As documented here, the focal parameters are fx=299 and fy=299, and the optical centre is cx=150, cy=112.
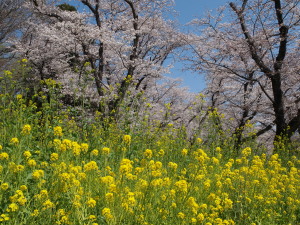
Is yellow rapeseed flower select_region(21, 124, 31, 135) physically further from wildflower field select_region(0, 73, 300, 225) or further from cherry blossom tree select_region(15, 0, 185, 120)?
cherry blossom tree select_region(15, 0, 185, 120)

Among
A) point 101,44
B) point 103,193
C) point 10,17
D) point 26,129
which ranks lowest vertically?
point 103,193

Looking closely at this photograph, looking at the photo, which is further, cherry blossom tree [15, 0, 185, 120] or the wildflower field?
cherry blossom tree [15, 0, 185, 120]

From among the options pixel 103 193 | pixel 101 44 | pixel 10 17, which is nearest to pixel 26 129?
pixel 103 193

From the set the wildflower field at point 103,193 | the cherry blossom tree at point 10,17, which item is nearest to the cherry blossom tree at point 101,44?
the cherry blossom tree at point 10,17

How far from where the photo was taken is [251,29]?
10.8m

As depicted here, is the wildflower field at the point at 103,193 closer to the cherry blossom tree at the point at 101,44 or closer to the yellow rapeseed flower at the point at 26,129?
the yellow rapeseed flower at the point at 26,129

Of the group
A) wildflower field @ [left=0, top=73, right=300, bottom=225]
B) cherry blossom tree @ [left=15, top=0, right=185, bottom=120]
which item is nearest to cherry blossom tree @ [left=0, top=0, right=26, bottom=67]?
cherry blossom tree @ [left=15, top=0, right=185, bottom=120]

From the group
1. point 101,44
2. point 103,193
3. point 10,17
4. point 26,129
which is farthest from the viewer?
point 10,17

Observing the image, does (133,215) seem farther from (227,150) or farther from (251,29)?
(251,29)

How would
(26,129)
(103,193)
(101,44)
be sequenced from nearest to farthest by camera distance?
1. (103,193)
2. (26,129)
3. (101,44)

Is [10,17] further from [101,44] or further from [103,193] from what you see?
[103,193]

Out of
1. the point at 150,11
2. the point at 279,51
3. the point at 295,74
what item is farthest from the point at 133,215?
the point at 150,11

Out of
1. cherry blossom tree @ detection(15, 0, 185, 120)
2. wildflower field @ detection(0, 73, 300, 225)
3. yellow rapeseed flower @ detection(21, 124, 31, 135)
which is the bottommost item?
wildflower field @ detection(0, 73, 300, 225)

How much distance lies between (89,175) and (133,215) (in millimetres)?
712
